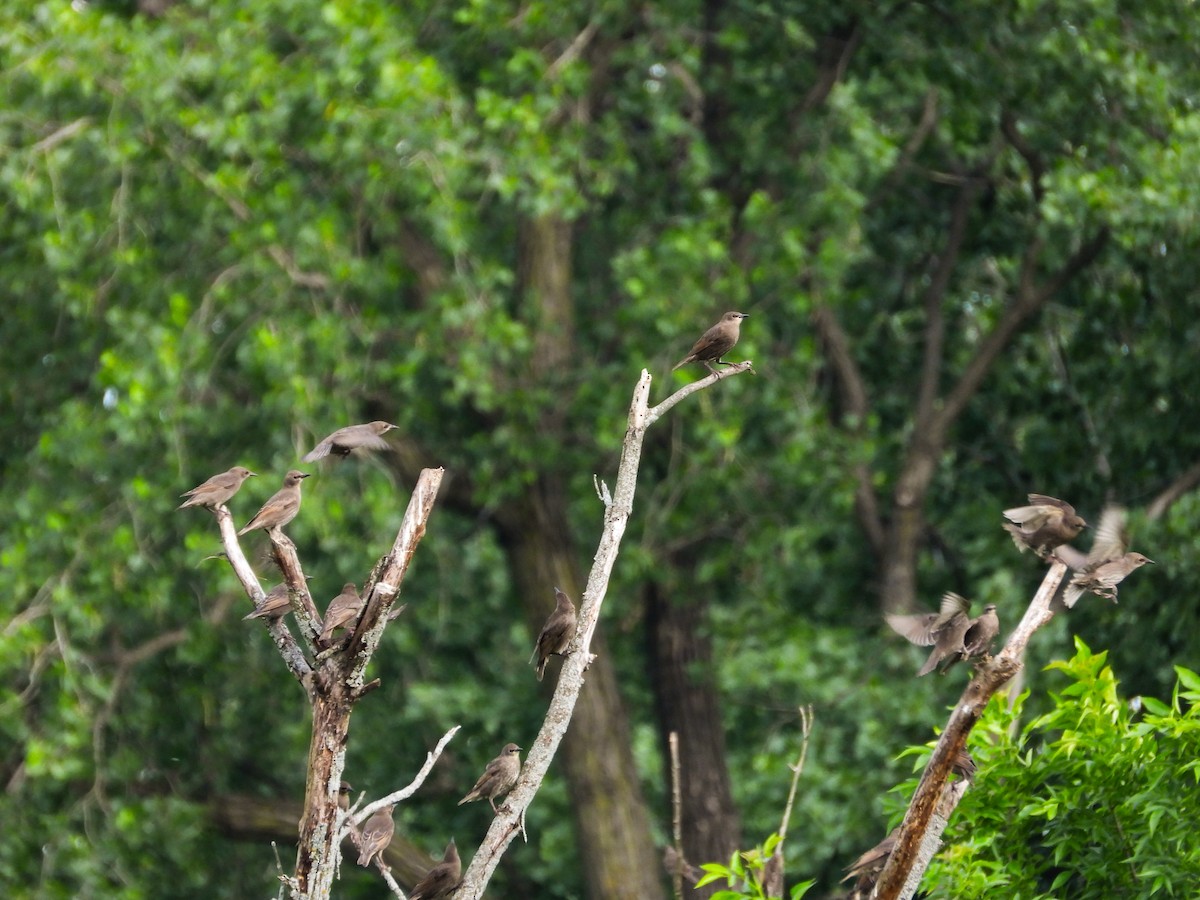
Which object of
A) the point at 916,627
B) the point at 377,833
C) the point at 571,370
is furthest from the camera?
the point at 571,370

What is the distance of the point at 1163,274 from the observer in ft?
37.4

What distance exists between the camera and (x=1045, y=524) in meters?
6.07

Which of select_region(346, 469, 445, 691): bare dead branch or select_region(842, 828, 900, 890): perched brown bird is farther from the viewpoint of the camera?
select_region(842, 828, 900, 890): perched brown bird

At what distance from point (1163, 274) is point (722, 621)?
3643 mm

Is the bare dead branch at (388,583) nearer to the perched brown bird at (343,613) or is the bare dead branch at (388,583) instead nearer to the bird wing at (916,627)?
the perched brown bird at (343,613)

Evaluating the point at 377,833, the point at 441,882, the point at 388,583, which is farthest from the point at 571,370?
the point at 388,583

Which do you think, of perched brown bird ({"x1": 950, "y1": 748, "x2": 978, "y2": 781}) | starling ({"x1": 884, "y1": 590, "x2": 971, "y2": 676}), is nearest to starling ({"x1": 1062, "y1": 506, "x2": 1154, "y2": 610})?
starling ({"x1": 884, "y1": 590, "x2": 971, "y2": 676})

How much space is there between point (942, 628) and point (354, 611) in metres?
1.84

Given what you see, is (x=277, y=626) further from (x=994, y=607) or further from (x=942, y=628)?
(x=994, y=607)

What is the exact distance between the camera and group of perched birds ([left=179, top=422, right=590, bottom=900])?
5527 mm

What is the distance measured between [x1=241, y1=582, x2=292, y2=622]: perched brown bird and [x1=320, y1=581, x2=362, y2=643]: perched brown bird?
13 cm

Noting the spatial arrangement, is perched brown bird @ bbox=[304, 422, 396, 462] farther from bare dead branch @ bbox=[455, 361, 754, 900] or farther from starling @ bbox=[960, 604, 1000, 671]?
starling @ bbox=[960, 604, 1000, 671]

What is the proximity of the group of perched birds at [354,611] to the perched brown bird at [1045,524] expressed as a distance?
1.58 meters

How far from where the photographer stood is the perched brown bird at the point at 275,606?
5.35m
